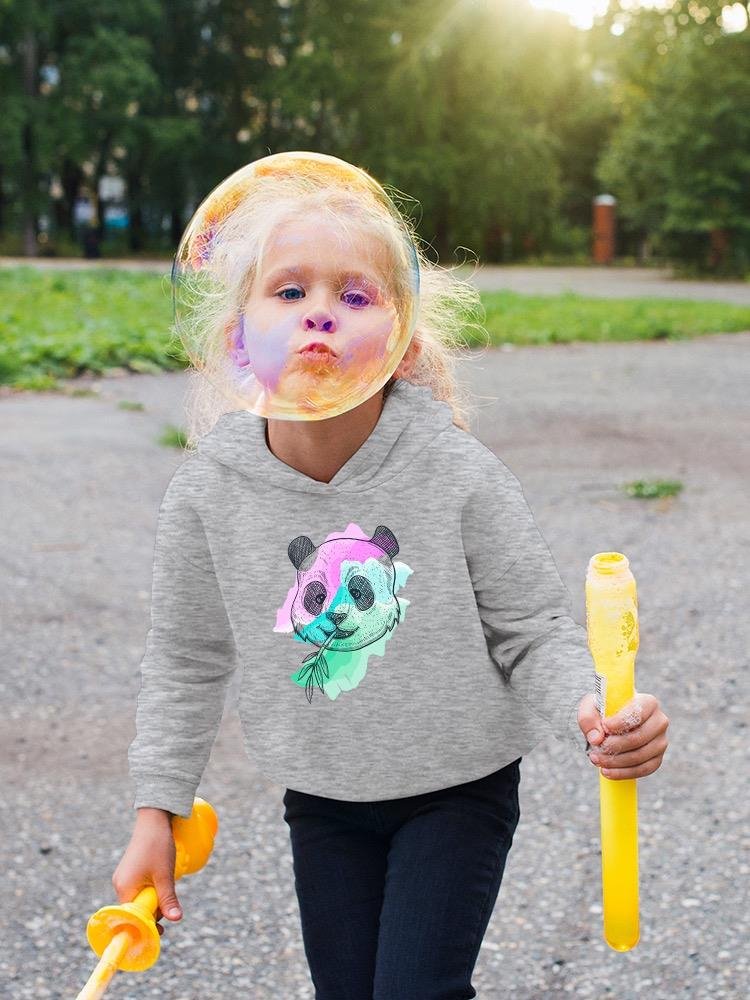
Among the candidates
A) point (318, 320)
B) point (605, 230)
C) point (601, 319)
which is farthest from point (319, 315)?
point (605, 230)

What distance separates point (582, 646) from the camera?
1.74 meters

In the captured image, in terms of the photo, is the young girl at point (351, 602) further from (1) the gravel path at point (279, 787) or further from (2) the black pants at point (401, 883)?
(1) the gravel path at point (279, 787)

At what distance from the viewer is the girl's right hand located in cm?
172

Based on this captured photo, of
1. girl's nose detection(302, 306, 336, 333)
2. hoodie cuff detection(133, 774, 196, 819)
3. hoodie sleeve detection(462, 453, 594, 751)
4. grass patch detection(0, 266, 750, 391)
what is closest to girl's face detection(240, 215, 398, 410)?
girl's nose detection(302, 306, 336, 333)

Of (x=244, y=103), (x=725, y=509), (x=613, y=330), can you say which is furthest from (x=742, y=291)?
(x=244, y=103)

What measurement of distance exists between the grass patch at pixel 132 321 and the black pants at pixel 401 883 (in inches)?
212

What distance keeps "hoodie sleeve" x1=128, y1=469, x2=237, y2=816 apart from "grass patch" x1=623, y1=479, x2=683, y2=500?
442cm

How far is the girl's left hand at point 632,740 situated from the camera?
56.2 inches

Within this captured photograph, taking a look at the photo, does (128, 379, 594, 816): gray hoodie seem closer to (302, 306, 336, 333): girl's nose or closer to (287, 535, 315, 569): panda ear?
(287, 535, 315, 569): panda ear

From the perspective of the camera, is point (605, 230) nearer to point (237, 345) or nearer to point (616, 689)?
point (237, 345)

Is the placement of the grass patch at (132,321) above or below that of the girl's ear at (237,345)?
below

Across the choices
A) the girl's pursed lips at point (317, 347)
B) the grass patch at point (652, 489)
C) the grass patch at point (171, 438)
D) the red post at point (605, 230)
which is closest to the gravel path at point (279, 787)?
the grass patch at point (652, 489)

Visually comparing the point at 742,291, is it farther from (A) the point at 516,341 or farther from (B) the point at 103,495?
(B) the point at 103,495

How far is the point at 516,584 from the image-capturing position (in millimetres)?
1765
